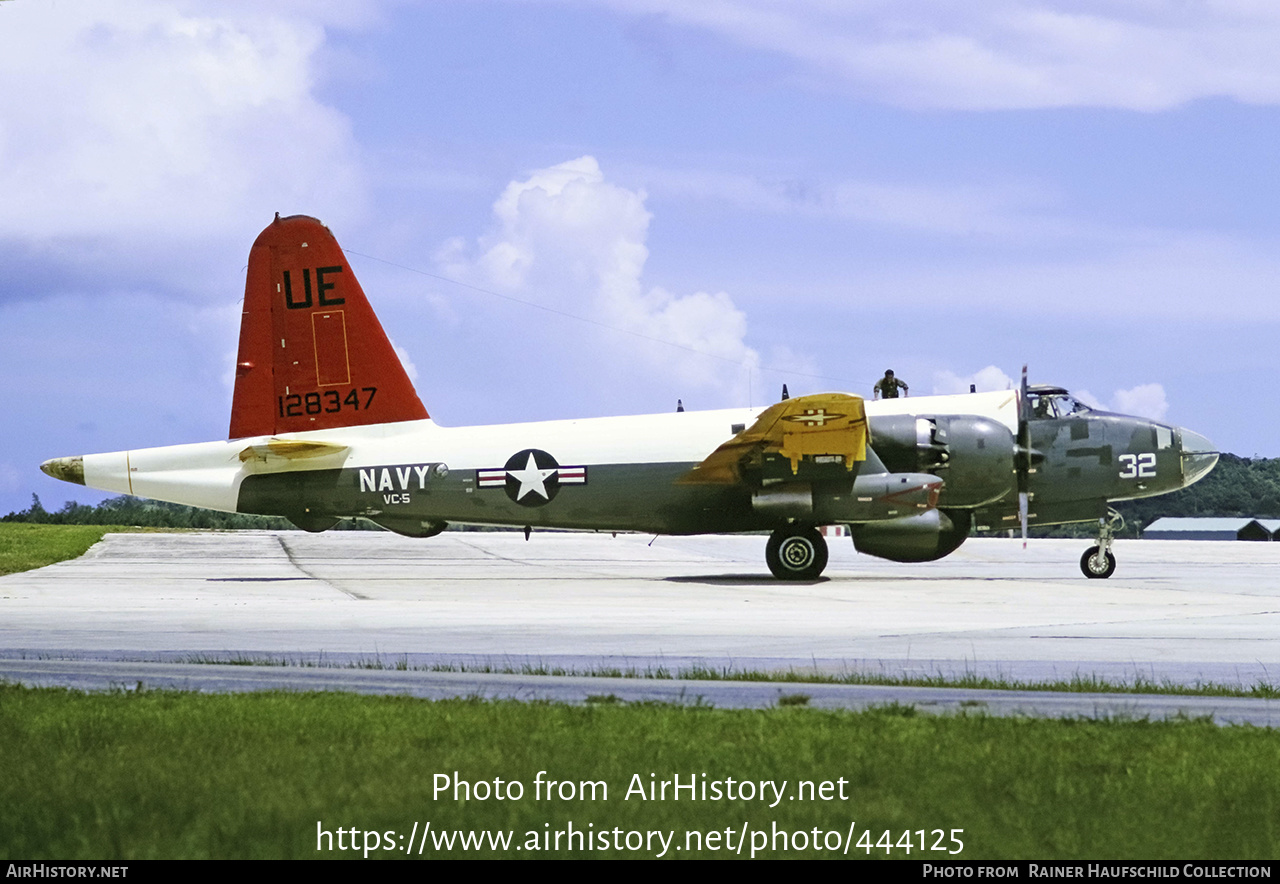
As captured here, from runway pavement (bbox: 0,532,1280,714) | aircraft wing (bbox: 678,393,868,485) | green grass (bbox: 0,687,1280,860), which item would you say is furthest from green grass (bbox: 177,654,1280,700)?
aircraft wing (bbox: 678,393,868,485)

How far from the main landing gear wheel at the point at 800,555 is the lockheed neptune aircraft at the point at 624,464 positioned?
1.5 inches

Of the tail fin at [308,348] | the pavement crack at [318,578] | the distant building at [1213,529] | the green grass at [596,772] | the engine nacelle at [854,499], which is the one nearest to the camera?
the green grass at [596,772]

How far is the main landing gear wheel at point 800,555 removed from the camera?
3172 centimetres

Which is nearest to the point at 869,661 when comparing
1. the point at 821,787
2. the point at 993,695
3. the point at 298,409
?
the point at 993,695

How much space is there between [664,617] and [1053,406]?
14246 mm

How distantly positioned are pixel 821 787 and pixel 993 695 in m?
4.80

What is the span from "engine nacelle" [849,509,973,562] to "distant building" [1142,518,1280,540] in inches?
2743

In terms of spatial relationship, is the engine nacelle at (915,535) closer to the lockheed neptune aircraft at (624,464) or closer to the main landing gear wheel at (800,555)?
the lockheed neptune aircraft at (624,464)

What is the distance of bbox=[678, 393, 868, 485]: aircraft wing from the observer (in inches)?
1157

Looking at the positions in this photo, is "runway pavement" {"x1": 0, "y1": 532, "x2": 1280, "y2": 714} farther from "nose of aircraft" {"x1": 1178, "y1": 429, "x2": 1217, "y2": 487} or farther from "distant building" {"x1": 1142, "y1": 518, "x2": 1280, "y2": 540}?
"distant building" {"x1": 1142, "y1": 518, "x2": 1280, "y2": 540}

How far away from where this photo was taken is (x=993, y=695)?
12.6m

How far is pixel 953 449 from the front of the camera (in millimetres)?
30953

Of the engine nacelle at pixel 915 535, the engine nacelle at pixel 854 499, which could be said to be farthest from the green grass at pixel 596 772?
the engine nacelle at pixel 915 535

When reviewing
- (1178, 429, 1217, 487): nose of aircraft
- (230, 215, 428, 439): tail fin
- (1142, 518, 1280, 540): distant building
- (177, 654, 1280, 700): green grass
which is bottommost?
(1142, 518, 1280, 540): distant building
